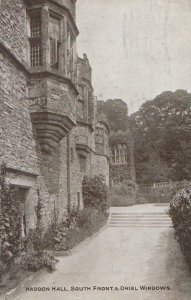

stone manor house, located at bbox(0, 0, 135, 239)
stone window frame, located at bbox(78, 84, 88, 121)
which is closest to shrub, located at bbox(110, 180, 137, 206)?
stone window frame, located at bbox(78, 84, 88, 121)

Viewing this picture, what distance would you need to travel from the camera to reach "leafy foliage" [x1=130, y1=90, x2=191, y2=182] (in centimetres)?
3972

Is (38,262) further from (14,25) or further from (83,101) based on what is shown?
(83,101)

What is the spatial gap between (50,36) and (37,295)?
24.3ft

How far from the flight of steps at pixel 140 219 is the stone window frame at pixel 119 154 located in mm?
16304

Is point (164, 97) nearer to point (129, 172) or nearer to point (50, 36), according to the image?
point (129, 172)

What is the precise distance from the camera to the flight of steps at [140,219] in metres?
19.5

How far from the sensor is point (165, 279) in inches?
343

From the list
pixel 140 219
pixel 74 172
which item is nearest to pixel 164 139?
pixel 140 219

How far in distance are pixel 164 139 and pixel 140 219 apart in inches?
944

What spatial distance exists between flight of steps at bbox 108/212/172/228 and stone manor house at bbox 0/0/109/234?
7279 millimetres

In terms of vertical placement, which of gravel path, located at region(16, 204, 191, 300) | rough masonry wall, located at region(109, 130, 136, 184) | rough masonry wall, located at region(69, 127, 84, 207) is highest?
rough masonry wall, located at region(109, 130, 136, 184)

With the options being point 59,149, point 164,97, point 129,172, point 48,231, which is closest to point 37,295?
point 48,231

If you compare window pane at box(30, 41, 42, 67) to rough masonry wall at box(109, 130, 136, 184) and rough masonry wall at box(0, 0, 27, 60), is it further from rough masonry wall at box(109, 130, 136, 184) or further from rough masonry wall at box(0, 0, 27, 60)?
rough masonry wall at box(109, 130, 136, 184)

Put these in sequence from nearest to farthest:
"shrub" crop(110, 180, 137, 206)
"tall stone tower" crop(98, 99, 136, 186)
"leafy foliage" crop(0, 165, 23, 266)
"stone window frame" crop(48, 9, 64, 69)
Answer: "leafy foliage" crop(0, 165, 23, 266) < "stone window frame" crop(48, 9, 64, 69) < "shrub" crop(110, 180, 137, 206) < "tall stone tower" crop(98, 99, 136, 186)
